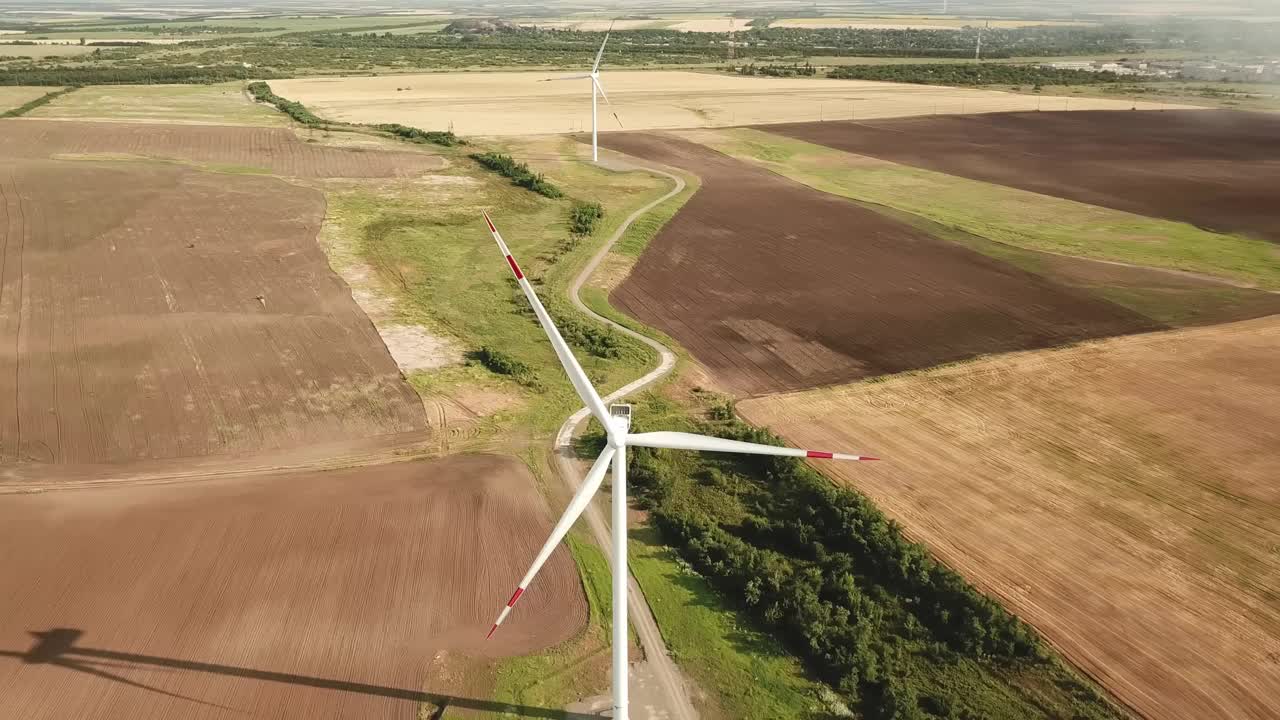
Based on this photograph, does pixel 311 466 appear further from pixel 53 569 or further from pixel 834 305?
pixel 834 305

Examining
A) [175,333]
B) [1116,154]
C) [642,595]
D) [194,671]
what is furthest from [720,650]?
[1116,154]

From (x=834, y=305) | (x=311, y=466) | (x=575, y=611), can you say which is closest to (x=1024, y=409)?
(x=834, y=305)

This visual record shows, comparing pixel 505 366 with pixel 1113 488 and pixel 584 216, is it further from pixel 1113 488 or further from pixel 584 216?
pixel 584 216

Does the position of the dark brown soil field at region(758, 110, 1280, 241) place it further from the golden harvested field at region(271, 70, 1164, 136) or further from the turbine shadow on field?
the turbine shadow on field

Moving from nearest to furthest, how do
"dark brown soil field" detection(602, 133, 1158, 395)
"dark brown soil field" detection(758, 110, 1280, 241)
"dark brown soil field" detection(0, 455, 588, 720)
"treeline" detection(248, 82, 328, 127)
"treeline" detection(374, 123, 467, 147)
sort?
1. "dark brown soil field" detection(0, 455, 588, 720)
2. "dark brown soil field" detection(602, 133, 1158, 395)
3. "dark brown soil field" detection(758, 110, 1280, 241)
4. "treeline" detection(374, 123, 467, 147)
5. "treeline" detection(248, 82, 328, 127)

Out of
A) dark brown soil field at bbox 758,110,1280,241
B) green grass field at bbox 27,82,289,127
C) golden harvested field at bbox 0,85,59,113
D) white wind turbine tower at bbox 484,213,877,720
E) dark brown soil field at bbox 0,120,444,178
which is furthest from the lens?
golden harvested field at bbox 0,85,59,113

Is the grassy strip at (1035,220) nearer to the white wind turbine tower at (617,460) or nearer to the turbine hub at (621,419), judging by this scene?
the white wind turbine tower at (617,460)

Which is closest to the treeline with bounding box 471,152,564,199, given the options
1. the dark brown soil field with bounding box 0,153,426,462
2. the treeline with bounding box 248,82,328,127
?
the dark brown soil field with bounding box 0,153,426,462
